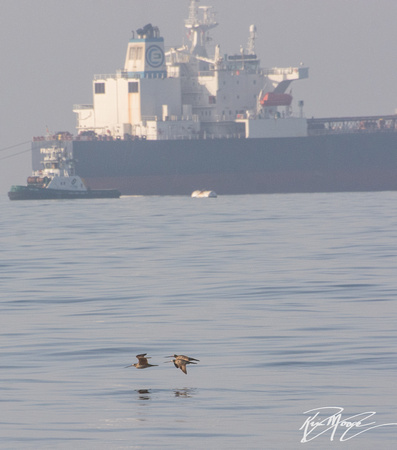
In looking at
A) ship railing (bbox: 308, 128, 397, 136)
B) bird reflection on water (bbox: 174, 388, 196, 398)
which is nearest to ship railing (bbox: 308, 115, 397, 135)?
ship railing (bbox: 308, 128, 397, 136)

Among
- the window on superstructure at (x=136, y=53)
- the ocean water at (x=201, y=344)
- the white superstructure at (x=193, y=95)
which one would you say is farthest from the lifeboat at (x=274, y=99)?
the ocean water at (x=201, y=344)

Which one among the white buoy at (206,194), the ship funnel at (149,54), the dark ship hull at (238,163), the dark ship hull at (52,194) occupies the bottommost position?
the white buoy at (206,194)

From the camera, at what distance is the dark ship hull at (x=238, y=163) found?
96.3 metres

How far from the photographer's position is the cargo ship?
96.6 m

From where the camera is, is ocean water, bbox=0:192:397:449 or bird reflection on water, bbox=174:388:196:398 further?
bird reflection on water, bbox=174:388:196:398

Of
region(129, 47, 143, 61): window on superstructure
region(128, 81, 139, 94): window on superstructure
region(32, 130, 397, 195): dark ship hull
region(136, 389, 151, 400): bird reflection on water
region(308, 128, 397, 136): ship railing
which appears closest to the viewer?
region(136, 389, 151, 400): bird reflection on water

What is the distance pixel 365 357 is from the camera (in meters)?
15.6

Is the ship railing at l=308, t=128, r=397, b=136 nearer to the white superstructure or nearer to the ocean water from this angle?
the white superstructure

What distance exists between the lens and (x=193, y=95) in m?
102

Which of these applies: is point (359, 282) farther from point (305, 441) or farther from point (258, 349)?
point (305, 441)

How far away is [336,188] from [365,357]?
85.1 meters

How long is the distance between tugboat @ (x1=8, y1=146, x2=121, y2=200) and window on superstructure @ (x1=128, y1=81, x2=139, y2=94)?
1092 centimetres

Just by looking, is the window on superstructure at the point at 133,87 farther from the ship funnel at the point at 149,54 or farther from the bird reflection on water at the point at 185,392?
the bird reflection on water at the point at 185,392

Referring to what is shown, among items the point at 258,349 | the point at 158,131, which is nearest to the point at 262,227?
the point at 258,349
